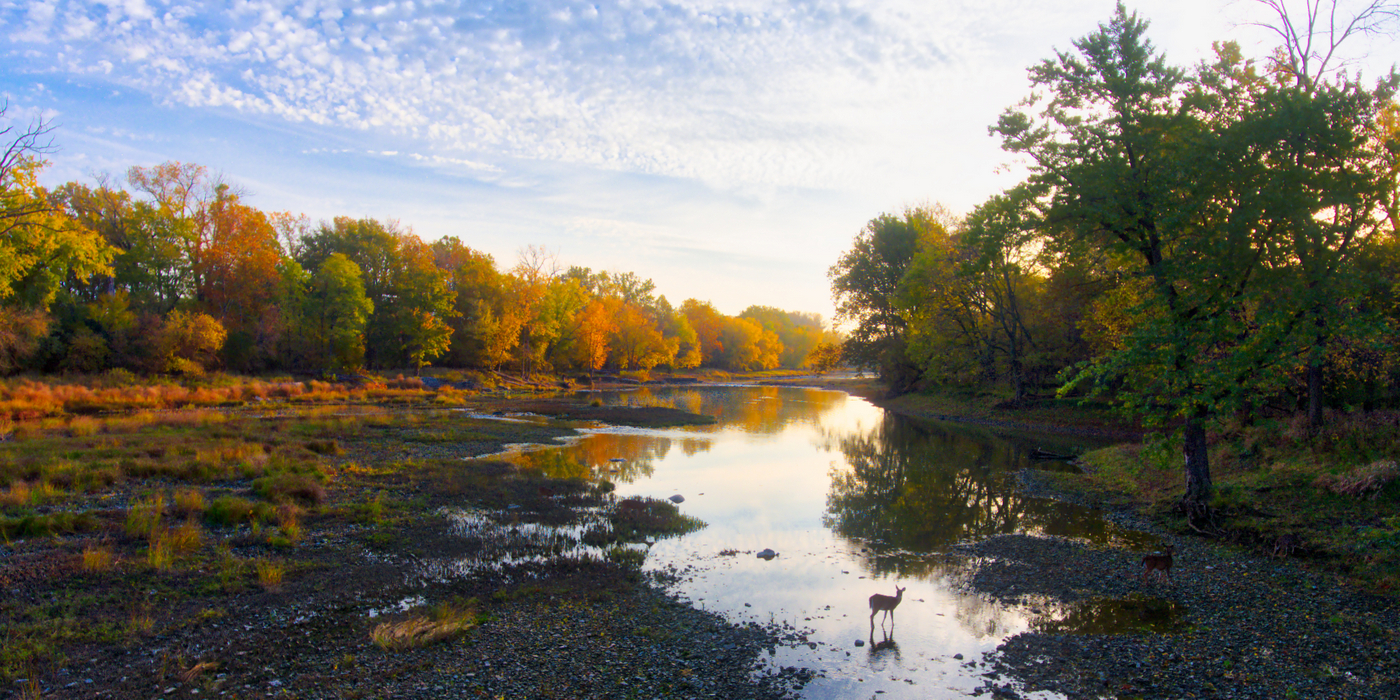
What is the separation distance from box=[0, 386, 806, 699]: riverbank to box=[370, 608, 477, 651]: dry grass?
0.08 ft

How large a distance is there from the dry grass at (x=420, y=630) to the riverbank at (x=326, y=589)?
0.02 m

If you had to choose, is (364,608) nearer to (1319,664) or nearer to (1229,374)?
(1319,664)

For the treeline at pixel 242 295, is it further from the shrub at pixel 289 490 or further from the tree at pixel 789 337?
the tree at pixel 789 337

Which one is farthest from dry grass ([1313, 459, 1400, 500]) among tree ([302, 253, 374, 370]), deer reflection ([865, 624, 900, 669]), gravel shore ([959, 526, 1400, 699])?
tree ([302, 253, 374, 370])

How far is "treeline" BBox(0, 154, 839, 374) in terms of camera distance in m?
35.4

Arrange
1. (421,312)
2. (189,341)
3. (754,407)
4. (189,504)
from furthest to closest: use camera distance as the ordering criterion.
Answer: (421,312)
(754,407)
(189,341)
(189,504)

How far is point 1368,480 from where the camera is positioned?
40.5ft

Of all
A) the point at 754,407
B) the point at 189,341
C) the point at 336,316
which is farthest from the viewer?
the point at 336,316

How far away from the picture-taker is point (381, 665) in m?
7.01

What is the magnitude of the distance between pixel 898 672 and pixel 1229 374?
9863mm

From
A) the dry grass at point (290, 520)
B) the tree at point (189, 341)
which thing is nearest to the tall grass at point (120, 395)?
the tree at point (189, 341)

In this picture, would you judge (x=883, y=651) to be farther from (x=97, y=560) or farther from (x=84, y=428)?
(x=84, y=428)

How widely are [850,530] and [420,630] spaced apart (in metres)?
9.94

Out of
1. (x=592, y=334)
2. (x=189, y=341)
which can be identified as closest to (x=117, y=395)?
(x=189, y=341)
